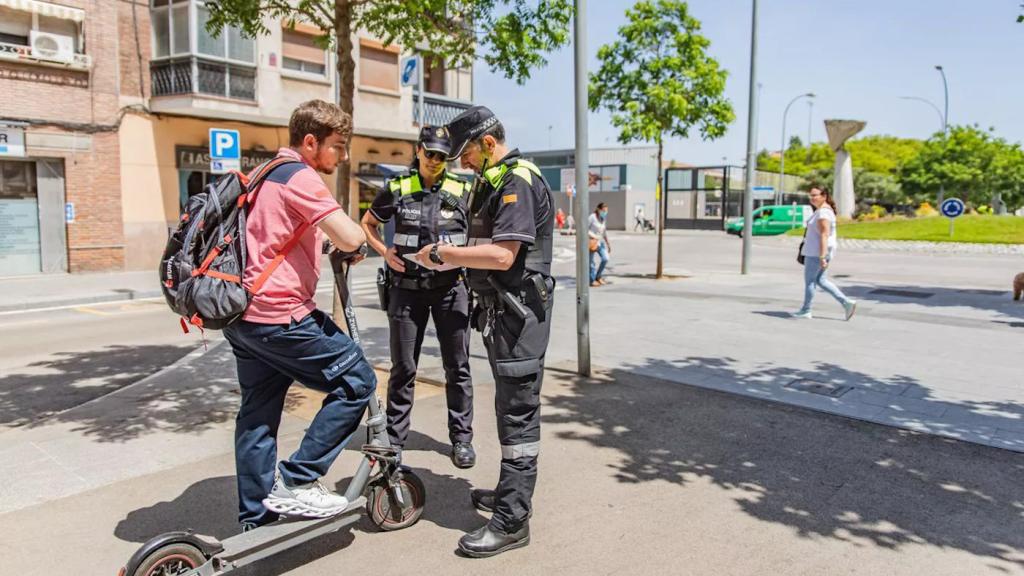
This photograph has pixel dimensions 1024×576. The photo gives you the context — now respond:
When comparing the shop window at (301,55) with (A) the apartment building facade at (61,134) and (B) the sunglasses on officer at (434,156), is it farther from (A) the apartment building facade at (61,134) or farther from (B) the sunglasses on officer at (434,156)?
(B) the sunglasses on officer at (434,156)

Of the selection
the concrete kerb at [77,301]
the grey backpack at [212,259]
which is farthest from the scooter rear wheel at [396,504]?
the concrete kerb at [77,301]

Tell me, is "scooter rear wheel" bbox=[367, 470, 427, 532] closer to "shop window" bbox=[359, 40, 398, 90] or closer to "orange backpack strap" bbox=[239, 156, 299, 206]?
"orange backpack strap" bbox=[239, 156, 299, 206]

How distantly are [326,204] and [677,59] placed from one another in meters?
12.5

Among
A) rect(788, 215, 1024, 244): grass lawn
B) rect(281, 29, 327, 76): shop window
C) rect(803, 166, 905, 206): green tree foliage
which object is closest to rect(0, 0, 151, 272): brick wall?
rect(281, 29, 327, 76): shop window

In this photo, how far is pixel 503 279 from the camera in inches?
130

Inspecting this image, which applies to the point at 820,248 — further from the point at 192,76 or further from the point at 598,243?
the point at 192,76

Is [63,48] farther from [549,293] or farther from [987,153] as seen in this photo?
[987,153]

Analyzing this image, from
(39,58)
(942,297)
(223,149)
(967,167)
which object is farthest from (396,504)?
(967,167)

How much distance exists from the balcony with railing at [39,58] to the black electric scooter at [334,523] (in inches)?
609

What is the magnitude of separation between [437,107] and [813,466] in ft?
67.4

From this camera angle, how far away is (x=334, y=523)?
3.13m

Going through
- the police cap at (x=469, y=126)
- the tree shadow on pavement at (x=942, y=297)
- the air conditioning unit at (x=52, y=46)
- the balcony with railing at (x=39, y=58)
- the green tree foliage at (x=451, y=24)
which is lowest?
the tree shadow on pavement at (x=942, y=297)

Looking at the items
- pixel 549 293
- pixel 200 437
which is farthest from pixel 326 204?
pixel 200 437

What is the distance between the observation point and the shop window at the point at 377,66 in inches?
858
